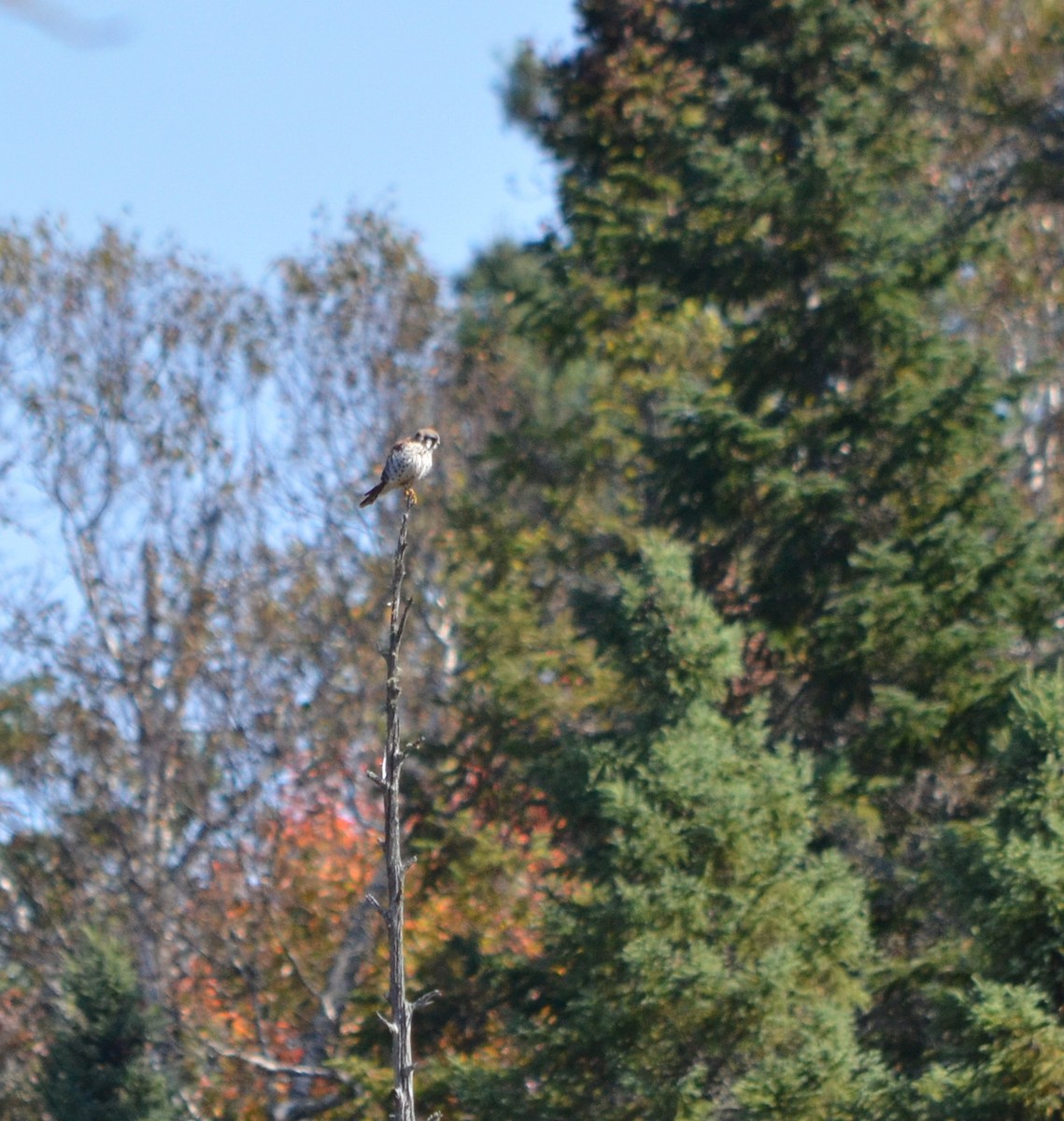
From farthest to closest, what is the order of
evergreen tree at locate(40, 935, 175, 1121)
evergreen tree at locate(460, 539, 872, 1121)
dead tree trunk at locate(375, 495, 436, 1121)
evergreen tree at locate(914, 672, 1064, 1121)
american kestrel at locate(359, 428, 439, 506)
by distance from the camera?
evergreen tree at locate(40, 935, 175, 1121) < evergreen tree at locate(460, 539, 872, 1121) < evergreen tree at locate(914, 672, 1064, 1121) < american kestrel at locate(359, 428, 439, 506) < dead tree trunk at locate(375, 495, 436, 1121)

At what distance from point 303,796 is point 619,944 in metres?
8.68

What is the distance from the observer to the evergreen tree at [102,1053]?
1381cm

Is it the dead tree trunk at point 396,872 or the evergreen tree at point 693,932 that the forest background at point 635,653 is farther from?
the dead tree trunk at point 396,872

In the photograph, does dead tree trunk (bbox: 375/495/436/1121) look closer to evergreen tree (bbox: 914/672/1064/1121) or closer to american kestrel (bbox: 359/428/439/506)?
american kestrel (bbox: 359/428/439/506)

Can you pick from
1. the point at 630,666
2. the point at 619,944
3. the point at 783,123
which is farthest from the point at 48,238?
the point at 619,944

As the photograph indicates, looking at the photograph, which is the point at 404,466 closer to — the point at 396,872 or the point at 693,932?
the point at 396,872

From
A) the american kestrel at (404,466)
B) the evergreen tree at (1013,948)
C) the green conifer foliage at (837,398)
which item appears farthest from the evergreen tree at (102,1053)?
the american kestrel at (404,466)

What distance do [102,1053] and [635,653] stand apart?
6361 mm

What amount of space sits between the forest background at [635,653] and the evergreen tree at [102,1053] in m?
0.04

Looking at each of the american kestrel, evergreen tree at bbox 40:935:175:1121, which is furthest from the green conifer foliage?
evergreen tree at bbox 40:935:175:1121

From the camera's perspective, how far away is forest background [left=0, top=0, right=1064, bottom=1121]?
9875mm

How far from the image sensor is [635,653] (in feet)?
35.6

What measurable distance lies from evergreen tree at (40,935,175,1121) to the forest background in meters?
0.04

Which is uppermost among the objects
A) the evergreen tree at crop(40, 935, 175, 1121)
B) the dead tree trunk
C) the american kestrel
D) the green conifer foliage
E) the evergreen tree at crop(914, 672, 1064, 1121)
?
the green conifer foliage
